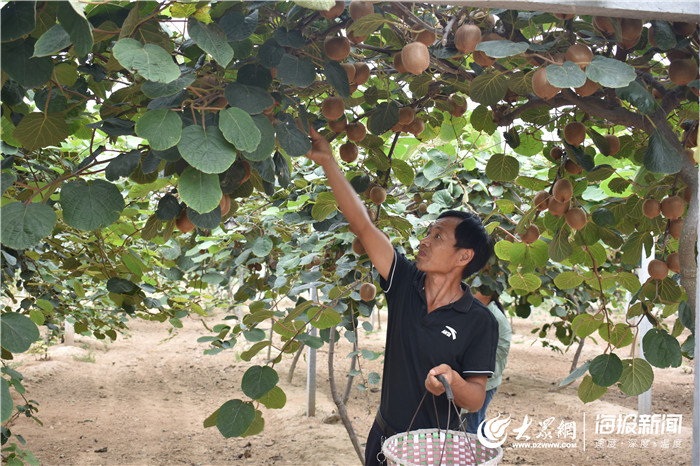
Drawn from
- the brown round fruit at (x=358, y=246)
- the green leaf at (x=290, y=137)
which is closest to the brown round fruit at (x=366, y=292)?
the brown round fruit at (x=358, y=246)

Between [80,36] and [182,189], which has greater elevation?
[80,36]

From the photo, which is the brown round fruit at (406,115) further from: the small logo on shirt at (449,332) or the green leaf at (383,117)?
the small logo on shirt at (449,332)

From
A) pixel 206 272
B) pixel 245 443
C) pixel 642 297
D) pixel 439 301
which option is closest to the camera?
pixel 642 297

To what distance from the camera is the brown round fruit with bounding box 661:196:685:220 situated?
1491 millimetres

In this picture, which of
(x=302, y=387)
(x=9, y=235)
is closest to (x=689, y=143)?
(x=9, y=235)

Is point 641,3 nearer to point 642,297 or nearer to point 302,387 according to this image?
point 642,297

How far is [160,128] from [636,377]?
1271 millimetres

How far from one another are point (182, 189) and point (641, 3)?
0.78 meters

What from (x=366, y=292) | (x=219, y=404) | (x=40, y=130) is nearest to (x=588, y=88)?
(x=40, y=130)

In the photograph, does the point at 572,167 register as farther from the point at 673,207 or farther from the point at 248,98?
the point at 248,98

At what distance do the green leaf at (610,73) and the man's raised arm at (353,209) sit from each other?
2.35 ft

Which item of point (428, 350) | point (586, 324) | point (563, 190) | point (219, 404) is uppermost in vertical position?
point (563, 190)

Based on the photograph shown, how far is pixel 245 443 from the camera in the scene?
17.8 feet

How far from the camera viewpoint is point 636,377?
1.46m
